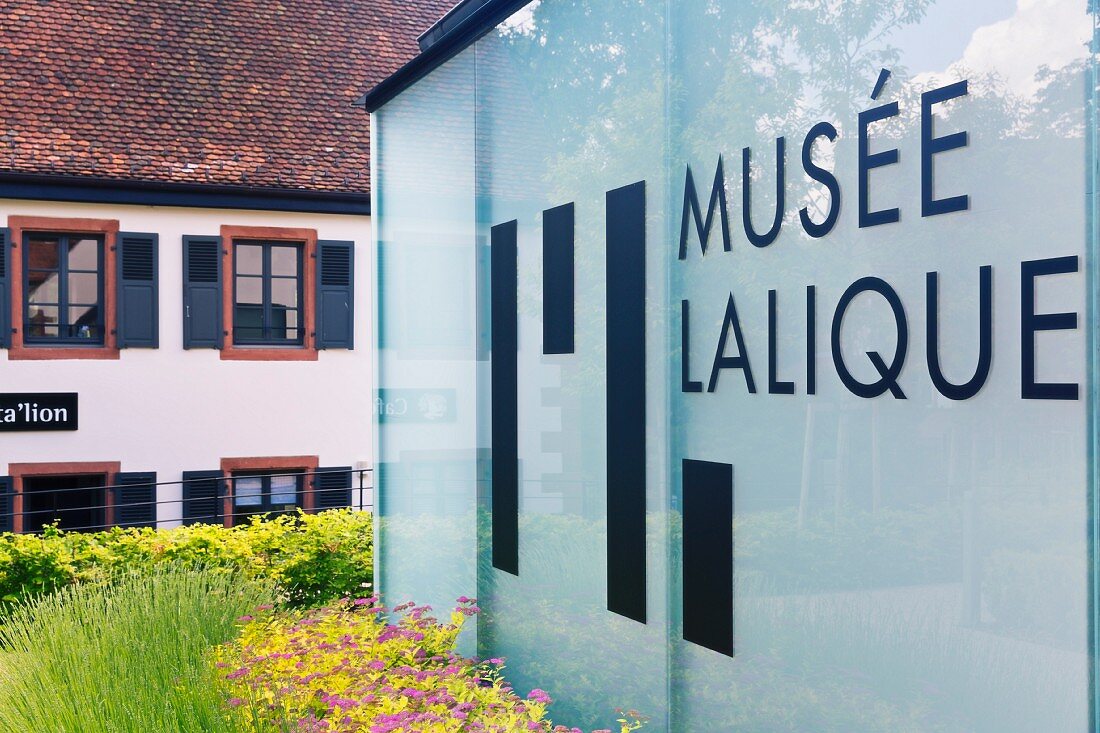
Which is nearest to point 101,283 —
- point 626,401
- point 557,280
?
point 557,280

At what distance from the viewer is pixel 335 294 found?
16219 mm

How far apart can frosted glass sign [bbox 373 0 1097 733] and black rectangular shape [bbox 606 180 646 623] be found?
2 cm

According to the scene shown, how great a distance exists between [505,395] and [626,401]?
1.24m

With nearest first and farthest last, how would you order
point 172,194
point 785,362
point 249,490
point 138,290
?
1. point 785,362
2. point 138,290
3. point 172,194
4. point 249,490

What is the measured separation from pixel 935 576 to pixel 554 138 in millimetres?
2805

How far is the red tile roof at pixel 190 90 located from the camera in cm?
1548

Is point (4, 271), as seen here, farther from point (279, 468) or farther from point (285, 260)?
point (279, 468)

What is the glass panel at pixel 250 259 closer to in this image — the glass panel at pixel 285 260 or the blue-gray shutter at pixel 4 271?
the glass panel at pixel 285 260

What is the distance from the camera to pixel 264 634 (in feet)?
19.0

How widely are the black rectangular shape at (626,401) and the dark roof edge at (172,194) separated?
1213 centimetres

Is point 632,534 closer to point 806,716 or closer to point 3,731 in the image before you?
point 806,716

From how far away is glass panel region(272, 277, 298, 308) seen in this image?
16.2 m

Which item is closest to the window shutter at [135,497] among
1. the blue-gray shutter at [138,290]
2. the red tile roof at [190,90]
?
the blue-gray shutter at [138,290]

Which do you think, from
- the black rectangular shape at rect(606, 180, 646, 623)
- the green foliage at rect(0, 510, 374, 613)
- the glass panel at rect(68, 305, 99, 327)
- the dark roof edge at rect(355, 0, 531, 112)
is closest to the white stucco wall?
the glass panel at rect(68, 305, 99, 327)
